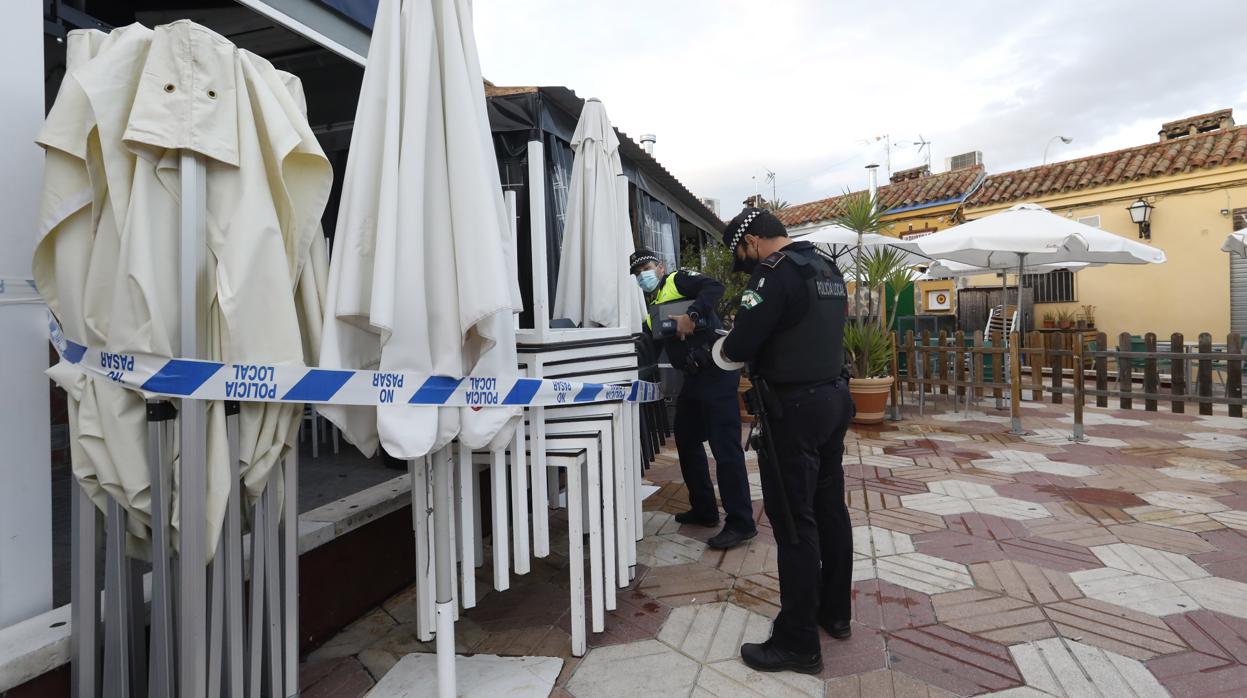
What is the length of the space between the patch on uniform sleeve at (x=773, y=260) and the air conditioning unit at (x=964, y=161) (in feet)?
53.5

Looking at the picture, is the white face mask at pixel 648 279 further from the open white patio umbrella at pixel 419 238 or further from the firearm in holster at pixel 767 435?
the open white patio umbrella at pixel 419 238

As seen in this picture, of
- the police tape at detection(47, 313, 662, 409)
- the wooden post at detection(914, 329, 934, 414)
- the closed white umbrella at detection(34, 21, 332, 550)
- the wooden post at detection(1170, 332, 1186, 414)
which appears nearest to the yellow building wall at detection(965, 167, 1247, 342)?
the wooden post at detection(1170, 332, 1186, 414)

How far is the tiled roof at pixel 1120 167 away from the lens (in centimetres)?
1045

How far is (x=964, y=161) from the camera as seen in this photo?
16.0 metres

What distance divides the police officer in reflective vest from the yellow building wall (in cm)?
1191

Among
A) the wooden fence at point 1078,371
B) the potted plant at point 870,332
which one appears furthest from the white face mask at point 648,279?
the wooden fence at point 1078,371

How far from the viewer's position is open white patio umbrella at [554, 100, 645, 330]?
279cm

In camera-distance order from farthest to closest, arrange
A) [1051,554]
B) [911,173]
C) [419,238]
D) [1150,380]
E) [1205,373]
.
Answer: [911,173], [1150,380], [1205,373], [1051,554], [419,238]

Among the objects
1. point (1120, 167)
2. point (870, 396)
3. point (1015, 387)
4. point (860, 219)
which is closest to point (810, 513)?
point (870, 396)

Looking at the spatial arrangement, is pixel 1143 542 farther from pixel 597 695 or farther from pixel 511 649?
pixel 511 649

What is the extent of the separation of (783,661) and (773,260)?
1432mm

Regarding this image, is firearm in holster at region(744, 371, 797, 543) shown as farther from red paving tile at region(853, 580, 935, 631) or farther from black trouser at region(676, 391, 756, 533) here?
black trouser at region(676, 391, 756, 533)

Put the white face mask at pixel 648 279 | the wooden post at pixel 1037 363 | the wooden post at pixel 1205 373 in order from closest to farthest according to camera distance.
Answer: the white face mask at pixel 648 279 < the wooden post at pixel 1205 373 < the wooden post at pixel 1037 363

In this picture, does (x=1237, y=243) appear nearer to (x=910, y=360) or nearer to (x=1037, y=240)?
(x=1037, y=240)
